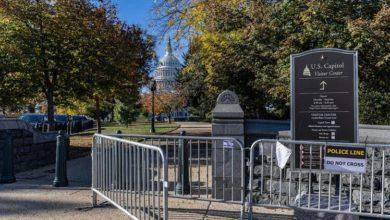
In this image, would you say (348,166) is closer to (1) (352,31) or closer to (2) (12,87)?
(1) (352,31)

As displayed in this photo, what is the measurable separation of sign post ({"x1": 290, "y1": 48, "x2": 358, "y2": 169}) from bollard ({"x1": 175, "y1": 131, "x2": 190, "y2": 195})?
244 cm

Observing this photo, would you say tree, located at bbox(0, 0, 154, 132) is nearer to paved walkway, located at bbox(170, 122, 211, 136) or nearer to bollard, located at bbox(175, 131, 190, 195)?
bollard, located at bbox(175, 131, 190, 195)

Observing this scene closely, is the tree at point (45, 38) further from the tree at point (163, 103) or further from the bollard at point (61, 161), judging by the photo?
the tree at point (163, 103)

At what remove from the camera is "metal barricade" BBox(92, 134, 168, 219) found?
5.53m

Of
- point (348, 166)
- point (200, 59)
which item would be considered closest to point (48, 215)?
point (348, 166)

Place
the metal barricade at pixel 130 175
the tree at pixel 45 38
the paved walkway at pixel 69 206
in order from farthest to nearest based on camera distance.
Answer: the tree at pixel 45 38, the paved walkway at pixel 69 206, the metal barricade at pixel 130 175

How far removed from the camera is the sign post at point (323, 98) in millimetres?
6289

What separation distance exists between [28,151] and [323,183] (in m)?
8.90

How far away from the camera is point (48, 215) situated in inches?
281

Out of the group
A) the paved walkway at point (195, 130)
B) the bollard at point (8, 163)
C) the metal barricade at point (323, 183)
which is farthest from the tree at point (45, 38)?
the paved walkway at point (195, 130)

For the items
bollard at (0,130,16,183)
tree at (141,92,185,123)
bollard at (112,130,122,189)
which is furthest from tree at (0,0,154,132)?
tree at (141,92,185,123)

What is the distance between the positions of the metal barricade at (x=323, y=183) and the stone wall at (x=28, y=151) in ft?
23.8

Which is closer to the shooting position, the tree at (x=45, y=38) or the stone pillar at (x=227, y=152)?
the stone pillar at (x=227, y=152)

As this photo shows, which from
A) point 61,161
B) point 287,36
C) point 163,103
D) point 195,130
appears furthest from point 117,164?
point 163,103
